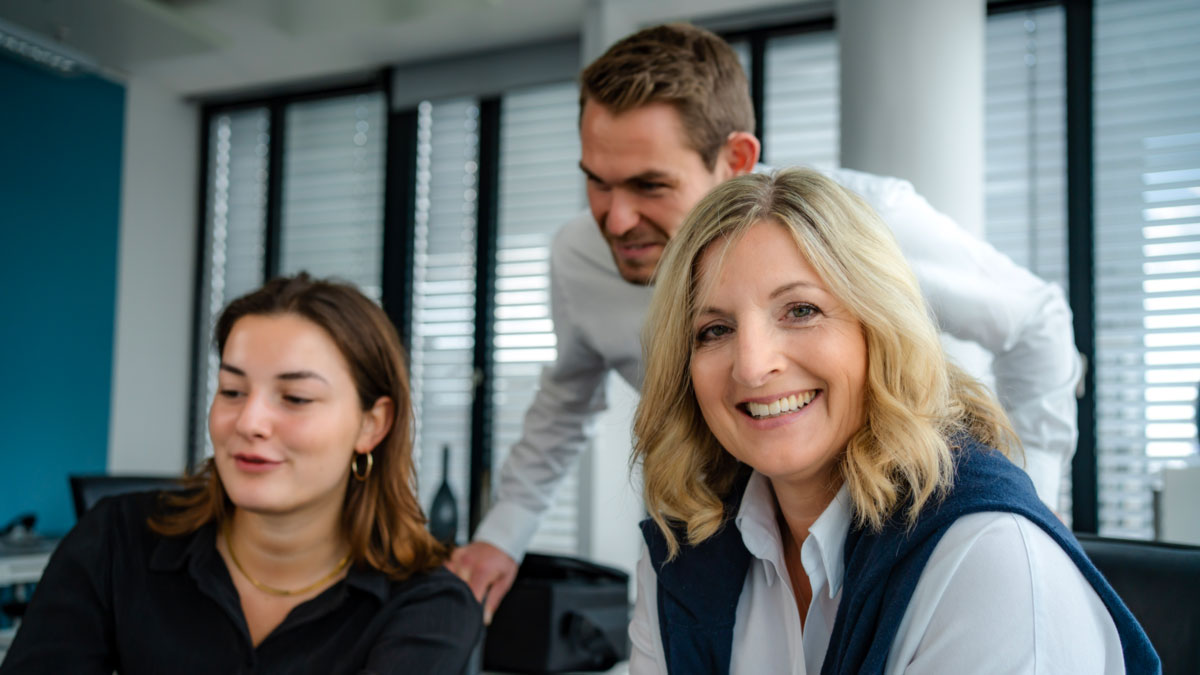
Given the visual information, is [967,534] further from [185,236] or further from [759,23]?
[185,236]

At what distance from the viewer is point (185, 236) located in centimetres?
521

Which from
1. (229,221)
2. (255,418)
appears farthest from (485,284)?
(255,418)

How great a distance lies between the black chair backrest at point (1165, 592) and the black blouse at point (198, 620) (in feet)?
3.14

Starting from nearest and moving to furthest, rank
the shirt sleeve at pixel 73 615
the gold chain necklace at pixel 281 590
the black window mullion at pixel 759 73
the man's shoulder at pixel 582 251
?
the shirt sleeve at pixel 73 615, the gold chain necklace at pixel 281 590, the man's shoulder at pixel 582 251, the black window mullion at pixel 759 73

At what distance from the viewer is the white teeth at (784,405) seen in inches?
45.4

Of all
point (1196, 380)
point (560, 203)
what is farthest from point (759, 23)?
point (1196, 380)

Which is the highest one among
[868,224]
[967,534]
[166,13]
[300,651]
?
[166,13]

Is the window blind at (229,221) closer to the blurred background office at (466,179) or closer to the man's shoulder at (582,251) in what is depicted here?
the blurred background office at (466,179)

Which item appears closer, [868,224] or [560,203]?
[868,224]

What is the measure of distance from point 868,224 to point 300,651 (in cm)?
108

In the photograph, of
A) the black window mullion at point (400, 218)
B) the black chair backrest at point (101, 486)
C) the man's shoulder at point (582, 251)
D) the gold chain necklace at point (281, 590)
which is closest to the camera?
the gold chain necklace at point (281, 590)

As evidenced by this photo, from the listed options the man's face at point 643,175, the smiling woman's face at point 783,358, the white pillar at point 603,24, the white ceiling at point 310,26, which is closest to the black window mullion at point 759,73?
the white ceiling at point 310,26

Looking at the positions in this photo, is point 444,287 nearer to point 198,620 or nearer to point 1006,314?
point 198,620

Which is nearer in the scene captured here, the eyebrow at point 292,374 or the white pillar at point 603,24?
the eyebrow at point 292,374
